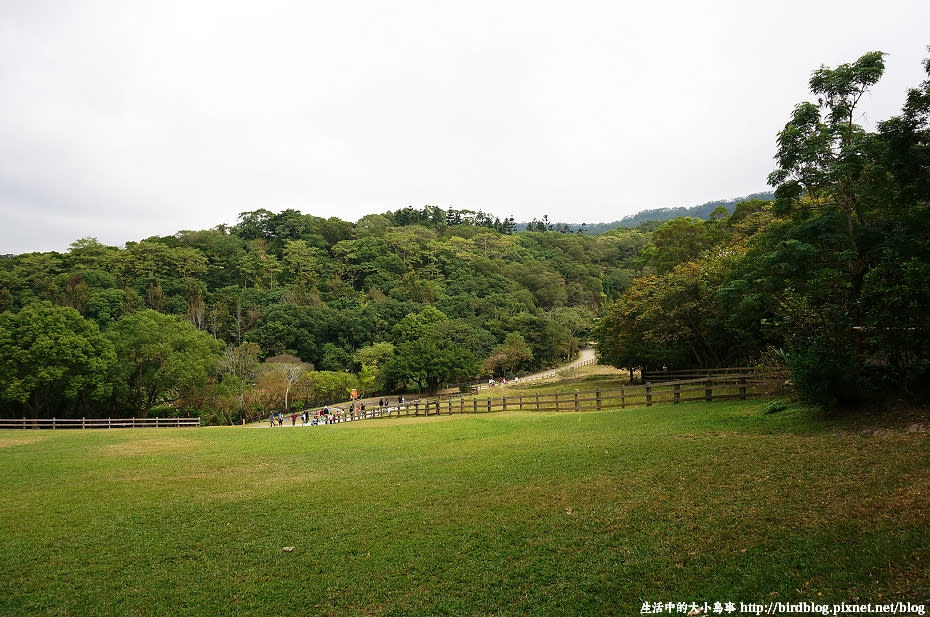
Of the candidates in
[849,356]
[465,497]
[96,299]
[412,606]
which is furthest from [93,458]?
[96,299]

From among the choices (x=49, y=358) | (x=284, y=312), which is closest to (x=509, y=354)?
(x=284, y=312)

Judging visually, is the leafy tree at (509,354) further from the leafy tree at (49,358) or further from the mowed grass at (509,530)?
the mowed grass at (509,530)

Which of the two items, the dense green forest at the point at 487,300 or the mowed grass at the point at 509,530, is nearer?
the mowed grass at the point at 509,530

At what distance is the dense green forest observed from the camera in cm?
1027

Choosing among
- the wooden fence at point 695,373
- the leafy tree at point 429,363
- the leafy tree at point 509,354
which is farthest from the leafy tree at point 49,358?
the leafy tree at point 509,354

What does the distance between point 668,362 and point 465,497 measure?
1013 inches

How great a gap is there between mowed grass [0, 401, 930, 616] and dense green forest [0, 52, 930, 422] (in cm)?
310

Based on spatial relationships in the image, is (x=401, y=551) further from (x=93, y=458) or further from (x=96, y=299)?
(x=96, y=299)

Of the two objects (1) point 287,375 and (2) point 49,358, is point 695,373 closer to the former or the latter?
(1) point 287,375

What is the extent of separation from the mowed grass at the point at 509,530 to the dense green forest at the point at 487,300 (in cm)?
310

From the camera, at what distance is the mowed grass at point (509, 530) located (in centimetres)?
495

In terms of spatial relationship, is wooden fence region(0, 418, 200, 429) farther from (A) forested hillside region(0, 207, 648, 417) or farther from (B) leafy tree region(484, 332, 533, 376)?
(B) leafy tree region(484, 332, 533, 376)

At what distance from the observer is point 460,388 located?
2127 inches

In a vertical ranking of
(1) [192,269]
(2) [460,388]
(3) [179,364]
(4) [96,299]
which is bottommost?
(2) [460,388]
